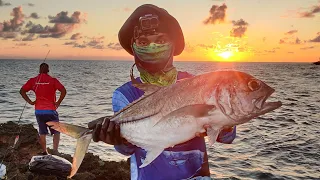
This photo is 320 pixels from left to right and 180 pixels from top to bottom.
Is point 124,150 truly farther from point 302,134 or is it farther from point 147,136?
point 302,134

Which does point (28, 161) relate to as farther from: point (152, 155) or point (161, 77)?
point (152, 155)

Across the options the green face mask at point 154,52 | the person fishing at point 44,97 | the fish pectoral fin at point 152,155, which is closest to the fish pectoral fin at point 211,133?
the fish pectoral fin at point 152,155

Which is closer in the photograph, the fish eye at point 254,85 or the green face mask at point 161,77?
the fish eye at point 254,85

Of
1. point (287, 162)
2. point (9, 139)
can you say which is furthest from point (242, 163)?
point (9, 139)

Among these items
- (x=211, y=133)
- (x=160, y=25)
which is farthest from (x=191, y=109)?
(x=160, y=25)

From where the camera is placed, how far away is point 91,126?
12.1 feet

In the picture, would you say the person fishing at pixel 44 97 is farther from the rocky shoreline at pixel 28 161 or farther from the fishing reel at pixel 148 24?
the fishing reel at pixel 148 24

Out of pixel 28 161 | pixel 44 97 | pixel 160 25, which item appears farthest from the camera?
pixel 44 97

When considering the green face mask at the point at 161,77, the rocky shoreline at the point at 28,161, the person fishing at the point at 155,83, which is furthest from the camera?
the rocky shoreline at the point at 28,161

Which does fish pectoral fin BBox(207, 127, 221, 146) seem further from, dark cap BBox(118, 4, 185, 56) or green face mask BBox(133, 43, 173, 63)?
dark cap BBox(118, 4, 185, 56)

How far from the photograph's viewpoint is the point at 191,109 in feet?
10.5

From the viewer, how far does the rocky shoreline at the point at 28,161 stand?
10180 millimetres

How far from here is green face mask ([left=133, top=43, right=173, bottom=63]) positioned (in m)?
4.16

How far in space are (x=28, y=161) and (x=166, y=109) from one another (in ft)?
32.2
